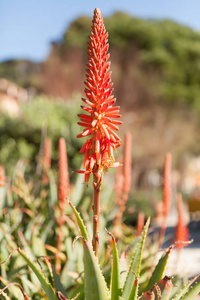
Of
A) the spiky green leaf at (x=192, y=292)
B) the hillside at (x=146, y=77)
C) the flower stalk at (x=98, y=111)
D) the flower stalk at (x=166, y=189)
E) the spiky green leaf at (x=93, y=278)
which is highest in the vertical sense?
the hillside at (x=146, y=77)

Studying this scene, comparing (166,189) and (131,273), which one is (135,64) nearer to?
(166,189)

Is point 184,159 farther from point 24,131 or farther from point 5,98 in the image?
point 24,131

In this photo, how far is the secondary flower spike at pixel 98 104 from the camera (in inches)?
53.1

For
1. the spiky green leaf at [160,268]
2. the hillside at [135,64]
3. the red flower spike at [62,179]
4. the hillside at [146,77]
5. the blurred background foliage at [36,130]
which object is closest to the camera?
the spiky green leaf at [160,268]

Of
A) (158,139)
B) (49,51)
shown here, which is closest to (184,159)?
(158,139)

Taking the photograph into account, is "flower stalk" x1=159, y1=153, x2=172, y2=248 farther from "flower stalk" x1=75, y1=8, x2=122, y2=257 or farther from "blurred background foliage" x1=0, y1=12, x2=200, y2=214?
"blurred background foliage" x1=0, y1=12, x2=200, y2=214

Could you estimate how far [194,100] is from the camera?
30.1 meters

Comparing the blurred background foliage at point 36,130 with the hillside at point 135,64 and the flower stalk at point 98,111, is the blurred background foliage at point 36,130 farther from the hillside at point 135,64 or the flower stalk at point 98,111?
the hillside at point 135,64

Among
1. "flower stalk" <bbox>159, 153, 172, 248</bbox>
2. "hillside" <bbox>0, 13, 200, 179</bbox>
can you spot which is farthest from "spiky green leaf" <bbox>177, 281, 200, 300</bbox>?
"hillside" <bbox>0, 13, 200, 179</bbox>

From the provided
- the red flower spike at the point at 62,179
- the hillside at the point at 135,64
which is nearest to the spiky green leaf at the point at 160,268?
the red flower spike at the point at 62,179

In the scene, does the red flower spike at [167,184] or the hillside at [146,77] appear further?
the hillside at [146,77]

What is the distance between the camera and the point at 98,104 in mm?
1428

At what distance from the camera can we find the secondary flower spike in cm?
135

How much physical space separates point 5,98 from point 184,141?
1323 centimetres
